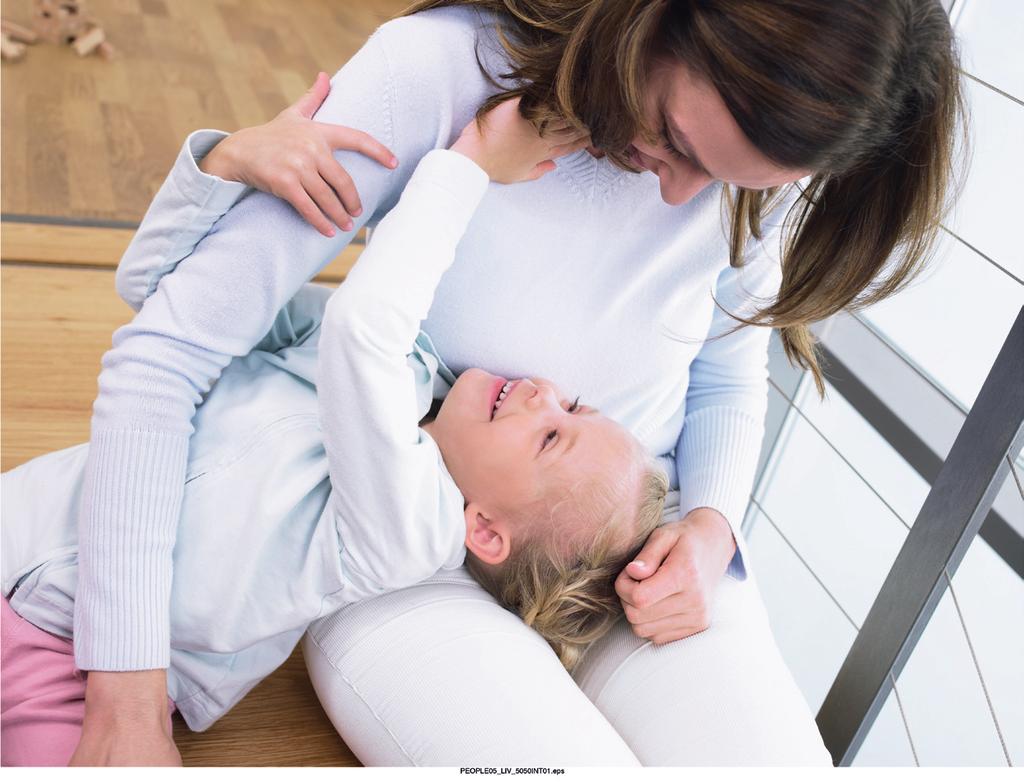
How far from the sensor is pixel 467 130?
3.50ft

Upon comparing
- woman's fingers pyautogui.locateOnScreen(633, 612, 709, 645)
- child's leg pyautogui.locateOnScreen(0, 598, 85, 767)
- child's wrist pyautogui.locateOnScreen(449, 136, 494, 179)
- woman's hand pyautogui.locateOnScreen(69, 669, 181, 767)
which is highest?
child's wrist pyautogui.locateOnScreen(449, 136, 494, 179)

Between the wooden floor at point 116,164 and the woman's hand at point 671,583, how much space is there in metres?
0.40

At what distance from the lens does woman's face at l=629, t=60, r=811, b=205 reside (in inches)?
34.4

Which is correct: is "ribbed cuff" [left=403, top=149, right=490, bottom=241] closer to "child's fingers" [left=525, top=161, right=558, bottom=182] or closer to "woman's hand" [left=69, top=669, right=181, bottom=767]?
"child's fingers" [left=525, top=161, right=558, bottom=182]

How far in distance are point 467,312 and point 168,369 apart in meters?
0.36

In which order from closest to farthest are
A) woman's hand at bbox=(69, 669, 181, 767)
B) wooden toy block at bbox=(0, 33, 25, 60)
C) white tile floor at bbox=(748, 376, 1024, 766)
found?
woman's hand at bbox=(69, 669, 181, 767) < white tile floor at bbox=(748, 376, 1024, 766) < wooden toy block at bbox=(0, 33, 25, 60)

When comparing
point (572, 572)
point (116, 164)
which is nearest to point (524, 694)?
point (572, 572)

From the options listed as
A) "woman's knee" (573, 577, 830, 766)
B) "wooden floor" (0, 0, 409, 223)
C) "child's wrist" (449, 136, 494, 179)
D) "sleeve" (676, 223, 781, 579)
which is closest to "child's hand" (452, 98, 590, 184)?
"child's wrist" (449, 136, 494, 179)

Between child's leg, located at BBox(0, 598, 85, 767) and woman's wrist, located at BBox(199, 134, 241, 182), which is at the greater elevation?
woman's wrist, located at BBox(199, 134, 241, 182)

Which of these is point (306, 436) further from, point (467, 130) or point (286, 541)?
point (467, 130)

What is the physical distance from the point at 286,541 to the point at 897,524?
1.11 meters

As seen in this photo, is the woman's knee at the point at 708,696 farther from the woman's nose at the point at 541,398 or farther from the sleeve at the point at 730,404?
the woman's nose at the point at 541,398

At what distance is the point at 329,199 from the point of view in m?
1.00

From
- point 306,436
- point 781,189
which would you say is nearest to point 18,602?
point 306,436
